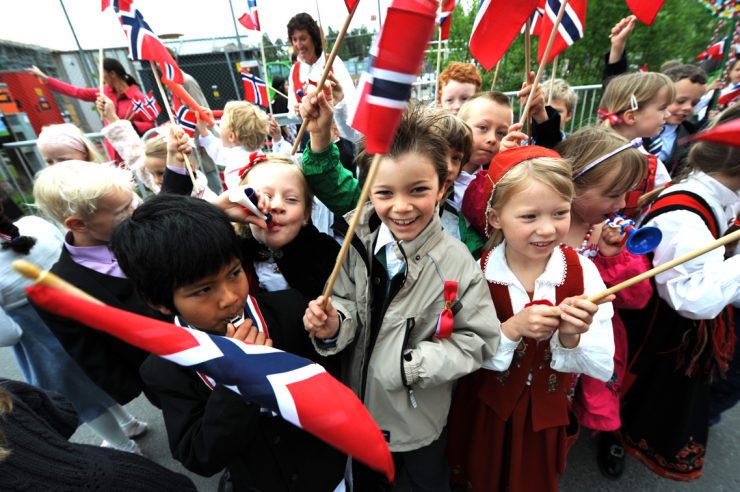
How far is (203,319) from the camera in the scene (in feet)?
3.65

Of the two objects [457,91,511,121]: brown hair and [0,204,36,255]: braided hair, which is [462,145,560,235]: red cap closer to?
[457,91,511,121]: brown hair

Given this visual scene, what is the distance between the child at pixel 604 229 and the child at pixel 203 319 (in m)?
1.39

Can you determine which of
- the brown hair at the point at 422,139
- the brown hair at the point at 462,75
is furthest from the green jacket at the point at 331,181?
the brown hair at the point at 462,75

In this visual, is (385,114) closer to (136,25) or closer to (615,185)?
(615,185)

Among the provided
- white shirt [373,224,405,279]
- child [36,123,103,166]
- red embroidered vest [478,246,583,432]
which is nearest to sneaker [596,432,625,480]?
red embroidered vest [478,246,583,432]

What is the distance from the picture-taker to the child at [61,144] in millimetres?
2441

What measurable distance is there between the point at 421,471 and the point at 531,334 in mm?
882

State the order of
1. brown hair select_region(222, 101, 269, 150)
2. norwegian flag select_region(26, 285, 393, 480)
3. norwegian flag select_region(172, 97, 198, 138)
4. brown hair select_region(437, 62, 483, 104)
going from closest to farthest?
norwegian flag select_region(26, 285, 393, 480)
brown hair select_region(437, 62, 483, 104)
norwegian flag select_region(172, 97, 198, 138)
brown hair select_region(222, 101, 269, 150)

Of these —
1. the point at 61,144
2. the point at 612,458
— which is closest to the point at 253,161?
the point at 61,144

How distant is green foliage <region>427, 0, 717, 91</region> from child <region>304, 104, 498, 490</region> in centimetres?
543

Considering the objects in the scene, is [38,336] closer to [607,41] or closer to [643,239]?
[643,239]

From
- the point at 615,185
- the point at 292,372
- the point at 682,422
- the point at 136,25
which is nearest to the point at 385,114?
the point at 292,372

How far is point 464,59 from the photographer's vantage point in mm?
7043

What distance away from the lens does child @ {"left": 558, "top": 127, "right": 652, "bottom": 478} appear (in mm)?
1545
